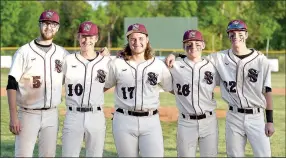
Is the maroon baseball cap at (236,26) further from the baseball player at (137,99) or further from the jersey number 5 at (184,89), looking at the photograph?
the baseball player at (137,99)

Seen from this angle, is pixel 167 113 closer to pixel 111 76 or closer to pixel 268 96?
pixel 268 96

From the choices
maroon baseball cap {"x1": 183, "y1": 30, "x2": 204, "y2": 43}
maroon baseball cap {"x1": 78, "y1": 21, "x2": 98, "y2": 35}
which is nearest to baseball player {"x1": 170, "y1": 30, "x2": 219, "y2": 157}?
maroon baseball cap {"x1": 183, "y1": 30, "x2": 204, "y2": 43}

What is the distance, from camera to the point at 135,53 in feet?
15.5

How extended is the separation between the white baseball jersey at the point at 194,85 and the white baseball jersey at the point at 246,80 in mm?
167

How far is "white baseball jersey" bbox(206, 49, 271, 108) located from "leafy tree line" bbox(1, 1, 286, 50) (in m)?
39.0

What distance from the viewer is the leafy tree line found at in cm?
4422

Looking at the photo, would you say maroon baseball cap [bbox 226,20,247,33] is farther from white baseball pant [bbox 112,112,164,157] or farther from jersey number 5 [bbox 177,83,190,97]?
white baseball pant [bbox 112,112,164,157]

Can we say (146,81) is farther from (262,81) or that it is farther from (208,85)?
(262,81)

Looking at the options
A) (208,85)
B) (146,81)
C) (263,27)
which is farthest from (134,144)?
(263,27)

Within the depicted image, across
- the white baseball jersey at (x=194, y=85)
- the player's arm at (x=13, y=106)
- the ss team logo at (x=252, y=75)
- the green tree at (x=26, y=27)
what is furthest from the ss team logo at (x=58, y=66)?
the green tree at (x=26, y=27)

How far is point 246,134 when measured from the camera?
494 cm

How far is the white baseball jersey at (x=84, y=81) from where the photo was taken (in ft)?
15.7

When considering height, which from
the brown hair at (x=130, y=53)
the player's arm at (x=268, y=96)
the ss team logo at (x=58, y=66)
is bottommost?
the player's arm at (x=268, y=96)

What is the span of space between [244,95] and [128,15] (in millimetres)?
47516
